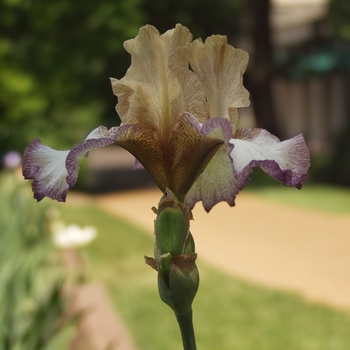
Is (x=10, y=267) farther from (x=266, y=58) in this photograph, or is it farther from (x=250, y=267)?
(x=266, y=58)

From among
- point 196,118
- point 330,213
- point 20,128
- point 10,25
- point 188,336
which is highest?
point 196,118

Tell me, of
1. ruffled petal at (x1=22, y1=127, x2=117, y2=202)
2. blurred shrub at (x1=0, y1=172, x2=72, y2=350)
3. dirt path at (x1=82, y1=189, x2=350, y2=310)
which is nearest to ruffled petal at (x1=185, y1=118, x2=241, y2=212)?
ruffled petal at (x1=22, y1=127, x2=117, y2=202)

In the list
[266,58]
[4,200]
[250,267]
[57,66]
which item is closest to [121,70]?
[57,66]

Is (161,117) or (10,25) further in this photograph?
(10,25)

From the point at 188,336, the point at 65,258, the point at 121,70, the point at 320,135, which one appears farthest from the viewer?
the point at 320,135

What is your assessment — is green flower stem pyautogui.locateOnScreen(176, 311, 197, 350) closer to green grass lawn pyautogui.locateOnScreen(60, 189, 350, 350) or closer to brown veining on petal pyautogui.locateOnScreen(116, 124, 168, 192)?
brown veining on petal pyautogui.locateOnScreen(116, 124, 168, 192)

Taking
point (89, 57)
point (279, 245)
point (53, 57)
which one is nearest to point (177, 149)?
point (279, 245)
